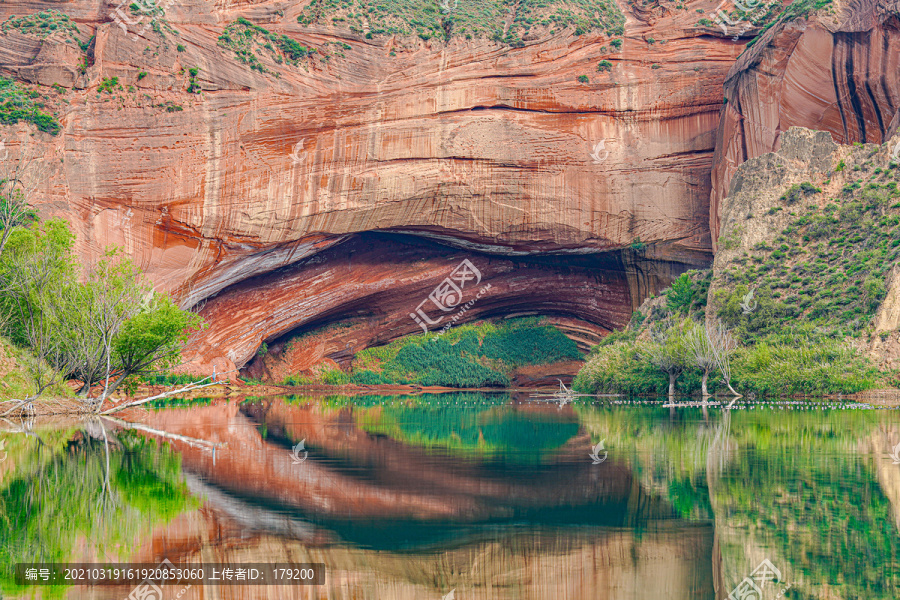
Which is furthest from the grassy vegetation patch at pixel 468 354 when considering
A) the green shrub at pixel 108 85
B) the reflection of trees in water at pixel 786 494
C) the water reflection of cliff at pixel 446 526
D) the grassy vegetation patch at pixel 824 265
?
the water reflection of cliff at pixel 446 526

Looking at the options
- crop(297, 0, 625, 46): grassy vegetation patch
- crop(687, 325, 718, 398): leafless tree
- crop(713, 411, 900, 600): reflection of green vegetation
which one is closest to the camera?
crop(713, 411, 900, 600): reflection of green vegetation

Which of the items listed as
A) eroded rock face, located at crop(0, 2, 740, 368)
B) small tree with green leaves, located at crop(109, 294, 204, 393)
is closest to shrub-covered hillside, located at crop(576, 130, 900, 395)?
eroded rock face, located at crop(0, 2, 740, 368)

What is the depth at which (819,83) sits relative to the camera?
46.9m

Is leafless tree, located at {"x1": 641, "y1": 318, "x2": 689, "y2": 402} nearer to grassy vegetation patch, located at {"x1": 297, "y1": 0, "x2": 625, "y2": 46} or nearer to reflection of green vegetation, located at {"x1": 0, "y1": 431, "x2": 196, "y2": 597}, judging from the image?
grassy vegetation patch, located at {"x1": 297, "y1": 0, "x2": 625, "y2": 46}

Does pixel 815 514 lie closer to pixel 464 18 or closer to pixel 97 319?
pixel 97 319

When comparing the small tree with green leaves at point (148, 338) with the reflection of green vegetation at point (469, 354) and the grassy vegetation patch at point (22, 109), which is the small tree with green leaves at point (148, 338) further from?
the reflection of green vegetation at point (469, 354)

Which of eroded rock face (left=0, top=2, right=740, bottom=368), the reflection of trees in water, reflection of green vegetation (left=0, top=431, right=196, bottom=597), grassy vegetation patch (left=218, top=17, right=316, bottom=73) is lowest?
reflection of green vegetation (left=0, top=431, right=196, bottom=597)

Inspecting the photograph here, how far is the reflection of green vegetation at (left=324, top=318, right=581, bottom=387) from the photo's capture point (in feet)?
210

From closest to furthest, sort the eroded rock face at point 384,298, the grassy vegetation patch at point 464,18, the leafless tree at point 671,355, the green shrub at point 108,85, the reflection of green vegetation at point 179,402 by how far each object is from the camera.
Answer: the leafless tree at point 671,355 → the reflection of green vegetation at point 179,402 → the green shrub at point 108,85 → the grassy vegetation patch at point 464,18 → the eroded rock face at point 384,298

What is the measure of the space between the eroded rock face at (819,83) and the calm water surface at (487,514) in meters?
34.8

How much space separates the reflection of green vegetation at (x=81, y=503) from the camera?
8383mm

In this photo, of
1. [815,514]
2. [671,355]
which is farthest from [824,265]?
[815,514]

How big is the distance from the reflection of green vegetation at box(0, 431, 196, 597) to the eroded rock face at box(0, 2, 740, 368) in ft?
113

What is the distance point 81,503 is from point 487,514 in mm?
5452
